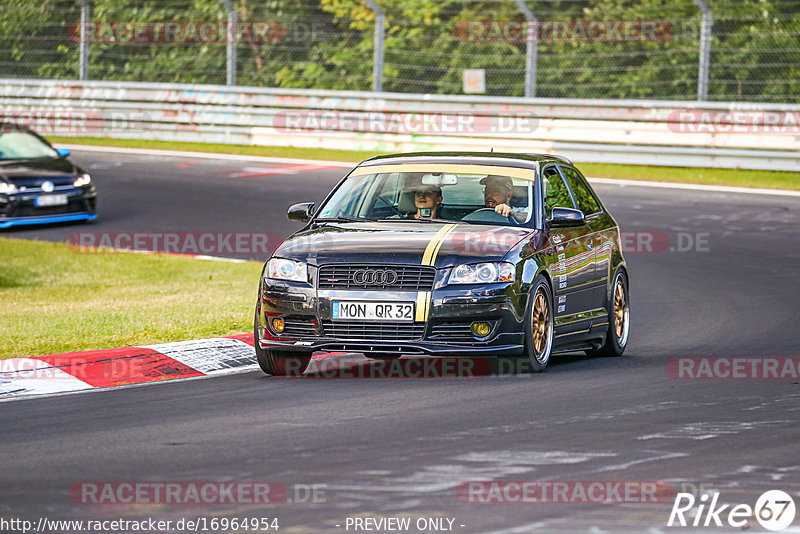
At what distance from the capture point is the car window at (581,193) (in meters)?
11.5

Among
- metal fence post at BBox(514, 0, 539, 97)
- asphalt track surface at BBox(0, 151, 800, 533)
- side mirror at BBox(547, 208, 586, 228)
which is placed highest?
metal fence post at BBox(514, 0, 539, 97)

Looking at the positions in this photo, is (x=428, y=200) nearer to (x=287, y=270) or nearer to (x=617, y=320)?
(x=287, y=270)

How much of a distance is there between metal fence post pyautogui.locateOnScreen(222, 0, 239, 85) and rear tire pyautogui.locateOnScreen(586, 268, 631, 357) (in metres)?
17.7

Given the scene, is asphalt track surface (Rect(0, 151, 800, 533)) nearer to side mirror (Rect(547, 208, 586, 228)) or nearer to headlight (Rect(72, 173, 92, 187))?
side mirror (Rect(547, 208, 586, 228))

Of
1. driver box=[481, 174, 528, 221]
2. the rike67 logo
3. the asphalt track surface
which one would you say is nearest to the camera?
the rike67 logo

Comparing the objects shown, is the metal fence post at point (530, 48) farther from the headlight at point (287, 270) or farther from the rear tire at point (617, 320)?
the headlight at point (287, 270)

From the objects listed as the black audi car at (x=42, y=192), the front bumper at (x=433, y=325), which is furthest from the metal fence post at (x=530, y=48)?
Result: the front bumper at (x=433, y=325)

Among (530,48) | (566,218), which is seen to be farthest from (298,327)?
(530,48)

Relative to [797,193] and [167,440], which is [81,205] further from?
[167,440]

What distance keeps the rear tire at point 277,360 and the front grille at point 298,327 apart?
21 cm

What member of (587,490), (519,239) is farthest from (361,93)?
(587,490)

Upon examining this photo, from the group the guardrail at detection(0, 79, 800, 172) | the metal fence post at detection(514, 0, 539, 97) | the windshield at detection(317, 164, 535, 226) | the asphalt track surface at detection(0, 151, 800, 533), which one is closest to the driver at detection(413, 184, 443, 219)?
the windshield at detection(317, 164, 535, 226)

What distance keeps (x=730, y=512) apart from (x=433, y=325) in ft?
12.0

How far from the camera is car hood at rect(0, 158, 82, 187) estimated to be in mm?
20312
